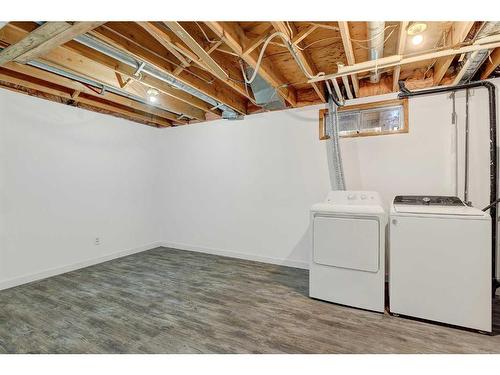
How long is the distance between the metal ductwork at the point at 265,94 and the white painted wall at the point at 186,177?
19cm

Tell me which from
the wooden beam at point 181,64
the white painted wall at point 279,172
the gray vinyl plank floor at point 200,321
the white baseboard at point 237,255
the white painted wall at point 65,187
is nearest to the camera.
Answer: the gray vinyl plank floor at point 200,321

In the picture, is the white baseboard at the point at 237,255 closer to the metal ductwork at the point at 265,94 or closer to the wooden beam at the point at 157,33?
the metal ductwork at the point at 265,94

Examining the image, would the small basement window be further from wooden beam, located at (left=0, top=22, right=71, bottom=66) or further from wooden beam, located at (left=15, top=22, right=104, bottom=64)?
wooden beam, located at (left=0, top=22, right=71, bottom=66)

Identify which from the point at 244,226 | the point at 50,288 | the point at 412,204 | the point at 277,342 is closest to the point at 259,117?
the point at 244,226

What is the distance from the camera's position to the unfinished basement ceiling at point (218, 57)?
6.15 feet

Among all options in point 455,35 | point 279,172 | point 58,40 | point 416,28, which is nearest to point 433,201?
point 455,35

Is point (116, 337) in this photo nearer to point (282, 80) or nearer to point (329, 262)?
point (329, 262)

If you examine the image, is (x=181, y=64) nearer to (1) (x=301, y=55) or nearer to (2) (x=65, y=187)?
(1) (x=301, y=55)

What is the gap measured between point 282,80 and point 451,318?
9.83ft

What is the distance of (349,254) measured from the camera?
2.37 meters

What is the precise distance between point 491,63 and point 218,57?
111 inches

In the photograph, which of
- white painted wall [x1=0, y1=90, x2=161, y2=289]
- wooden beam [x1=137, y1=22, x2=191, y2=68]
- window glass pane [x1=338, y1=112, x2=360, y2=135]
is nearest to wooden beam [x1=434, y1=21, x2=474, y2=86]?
window glass pane [x1=338, y1=112, x2=360, y2=135]

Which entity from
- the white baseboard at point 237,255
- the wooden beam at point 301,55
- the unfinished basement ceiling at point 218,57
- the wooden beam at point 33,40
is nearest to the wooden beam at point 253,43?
the unfinished basement ceiling at point 218,57
